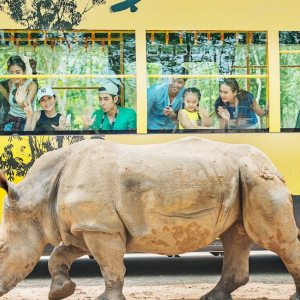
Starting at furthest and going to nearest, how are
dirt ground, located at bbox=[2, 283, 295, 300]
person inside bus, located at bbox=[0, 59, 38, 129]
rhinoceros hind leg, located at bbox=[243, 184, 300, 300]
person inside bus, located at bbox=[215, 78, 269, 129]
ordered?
person inside bus, located at bbox=[215, 78, 269, 129], person inside bus, located at bbox=[0, 59, 38, 129], dirt ground, located at bbox=[2, 283, 295, 300], rhinoceros hind leg, located at bbox=[243, 184, 300, 300]

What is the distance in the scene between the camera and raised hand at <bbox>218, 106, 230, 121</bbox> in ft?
26.3

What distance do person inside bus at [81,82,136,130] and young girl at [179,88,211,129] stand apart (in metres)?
0.58

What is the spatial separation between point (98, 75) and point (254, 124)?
6.17 feet

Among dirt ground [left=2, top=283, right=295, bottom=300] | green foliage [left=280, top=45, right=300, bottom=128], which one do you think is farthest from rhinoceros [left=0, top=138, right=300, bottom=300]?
green foliage [left=280, top=45, right=300, bottom=128]

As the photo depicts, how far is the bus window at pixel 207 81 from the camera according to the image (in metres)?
7.94

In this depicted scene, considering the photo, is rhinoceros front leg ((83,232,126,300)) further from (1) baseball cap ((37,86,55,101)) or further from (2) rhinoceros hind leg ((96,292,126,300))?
(1) baseball cap ((37,86,55,101))

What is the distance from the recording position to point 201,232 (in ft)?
18.7

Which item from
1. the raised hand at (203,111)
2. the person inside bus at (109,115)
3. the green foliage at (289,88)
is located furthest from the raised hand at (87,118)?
the green foliage at (289,88)

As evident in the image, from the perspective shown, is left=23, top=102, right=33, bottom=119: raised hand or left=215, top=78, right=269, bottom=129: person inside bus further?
left=215, top=78, right=269, bottom=129: person inside bus

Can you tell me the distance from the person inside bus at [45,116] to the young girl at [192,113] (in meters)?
1.33

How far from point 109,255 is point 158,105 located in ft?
9.33

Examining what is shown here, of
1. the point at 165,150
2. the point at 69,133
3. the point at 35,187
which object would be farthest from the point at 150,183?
the point at 69,133

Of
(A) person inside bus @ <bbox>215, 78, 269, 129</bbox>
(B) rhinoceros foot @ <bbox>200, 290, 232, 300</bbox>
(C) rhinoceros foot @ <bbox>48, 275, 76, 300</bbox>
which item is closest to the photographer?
(C) rhinoceros foot @ <bbox>48, 275, 76, 300</bbox>

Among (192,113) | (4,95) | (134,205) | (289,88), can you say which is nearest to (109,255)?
(134,205)
